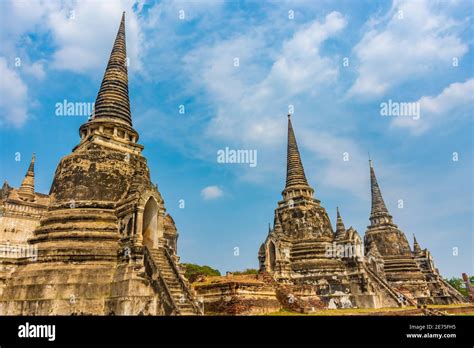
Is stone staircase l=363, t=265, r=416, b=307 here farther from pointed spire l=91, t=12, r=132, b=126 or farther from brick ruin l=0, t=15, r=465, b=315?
pointed spire l=91, t=12, r=132, b=126

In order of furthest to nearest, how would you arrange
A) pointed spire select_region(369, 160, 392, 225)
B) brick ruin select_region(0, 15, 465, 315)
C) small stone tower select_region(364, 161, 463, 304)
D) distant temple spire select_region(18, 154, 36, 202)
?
pointed spire select_region(369, 160, 392, 225) < small stone tower select_region(364, 161, 463, 304) < distant temple spire select_region(18, 154, 36, 202) < brick ruin select_region(0, 15, 465, 315)

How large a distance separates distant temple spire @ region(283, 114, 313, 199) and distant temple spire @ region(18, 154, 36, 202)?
81.0 ft

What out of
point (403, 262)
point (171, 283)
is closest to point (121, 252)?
point (171, 283)

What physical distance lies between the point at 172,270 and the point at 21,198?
1099 centimetres

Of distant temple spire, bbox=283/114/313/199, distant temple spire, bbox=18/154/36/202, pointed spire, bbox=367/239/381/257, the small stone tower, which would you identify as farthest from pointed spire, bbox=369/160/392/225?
distant temple spire, bbox=18/154/36/202

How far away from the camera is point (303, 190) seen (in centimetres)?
3834

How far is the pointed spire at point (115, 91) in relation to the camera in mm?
25812

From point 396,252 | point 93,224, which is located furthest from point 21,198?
point 396,252

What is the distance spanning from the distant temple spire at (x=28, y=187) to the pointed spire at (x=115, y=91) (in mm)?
5481

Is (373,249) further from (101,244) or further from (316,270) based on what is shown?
(101,244)

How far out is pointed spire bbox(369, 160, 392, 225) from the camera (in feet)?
→ 157

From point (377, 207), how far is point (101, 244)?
133 feet
